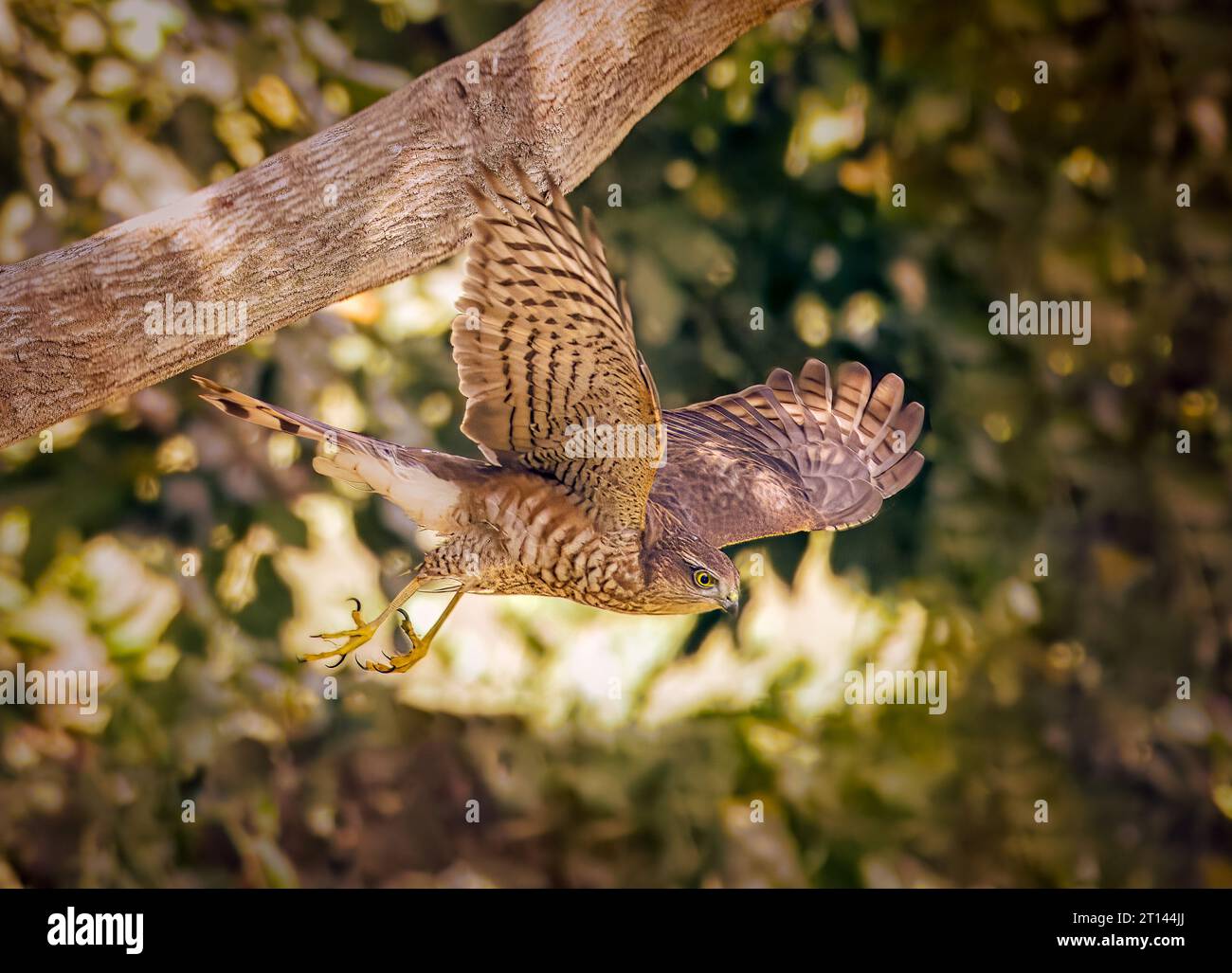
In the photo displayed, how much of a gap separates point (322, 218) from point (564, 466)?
1.65 ft

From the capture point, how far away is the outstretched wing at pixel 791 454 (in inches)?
84.9

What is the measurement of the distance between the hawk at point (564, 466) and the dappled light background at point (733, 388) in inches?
15.7

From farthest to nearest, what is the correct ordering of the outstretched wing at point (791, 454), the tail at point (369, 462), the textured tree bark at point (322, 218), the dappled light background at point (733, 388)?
the dappled light background at point (733, 388) → the outstretched wing at point (791, 454) → the textured tree bark at point (322, 218) → the tail at point (369, 462)

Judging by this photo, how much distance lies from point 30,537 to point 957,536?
191 centimetres

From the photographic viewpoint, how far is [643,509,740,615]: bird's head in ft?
5.99

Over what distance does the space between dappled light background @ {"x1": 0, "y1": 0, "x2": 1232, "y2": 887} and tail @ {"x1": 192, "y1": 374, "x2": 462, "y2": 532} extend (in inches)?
29.4

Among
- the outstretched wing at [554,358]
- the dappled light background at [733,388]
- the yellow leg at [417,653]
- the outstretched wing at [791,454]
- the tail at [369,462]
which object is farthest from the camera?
the dappled light background at [733,388]

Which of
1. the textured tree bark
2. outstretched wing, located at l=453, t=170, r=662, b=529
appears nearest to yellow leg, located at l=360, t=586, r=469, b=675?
outstretched wing, located at l=453, t=170, r=662, b=529

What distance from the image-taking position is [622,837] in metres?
2.94

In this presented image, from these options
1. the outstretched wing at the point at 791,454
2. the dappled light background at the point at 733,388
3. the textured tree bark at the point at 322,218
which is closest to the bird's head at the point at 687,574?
the outstretched wing at the point at 791,454

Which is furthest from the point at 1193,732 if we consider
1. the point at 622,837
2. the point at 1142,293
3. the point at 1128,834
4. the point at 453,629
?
the point at 453,629

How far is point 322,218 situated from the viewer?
6.06 feet

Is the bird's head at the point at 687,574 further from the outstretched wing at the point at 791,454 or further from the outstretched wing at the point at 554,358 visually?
the outstretched wing at the point at 791,454

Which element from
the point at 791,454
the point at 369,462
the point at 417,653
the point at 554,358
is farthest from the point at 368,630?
the point at 791,454
